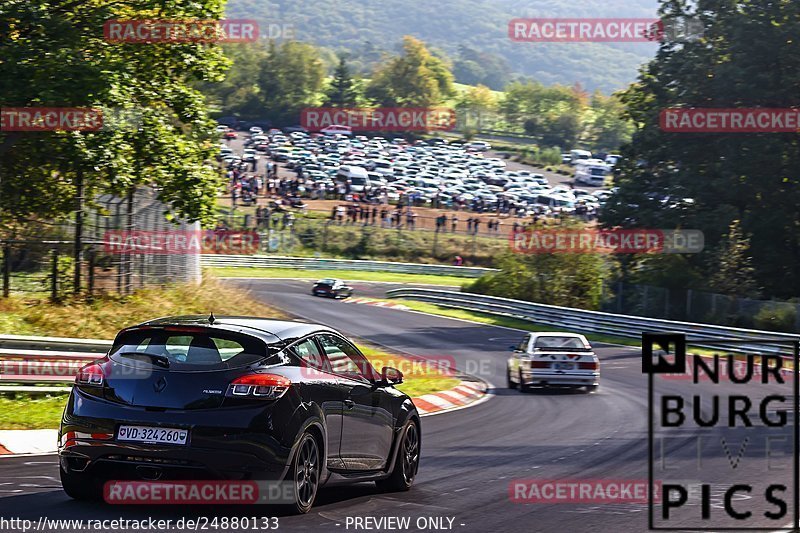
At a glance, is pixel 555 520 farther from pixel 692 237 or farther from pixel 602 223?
pixel 602 223

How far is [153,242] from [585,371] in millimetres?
10840

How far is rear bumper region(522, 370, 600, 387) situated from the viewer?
23.4m

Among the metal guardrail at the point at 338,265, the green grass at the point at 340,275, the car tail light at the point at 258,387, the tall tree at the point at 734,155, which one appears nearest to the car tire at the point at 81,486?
the car tail light at the point at 258,387

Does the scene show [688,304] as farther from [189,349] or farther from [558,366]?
[189,349]

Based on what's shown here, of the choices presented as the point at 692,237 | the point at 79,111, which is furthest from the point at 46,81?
the point at 692,237

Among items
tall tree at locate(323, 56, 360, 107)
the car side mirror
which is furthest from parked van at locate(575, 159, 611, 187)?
the car side mirror

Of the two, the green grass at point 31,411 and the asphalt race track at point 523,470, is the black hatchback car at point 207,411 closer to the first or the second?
the asphalt race track at point 523,470

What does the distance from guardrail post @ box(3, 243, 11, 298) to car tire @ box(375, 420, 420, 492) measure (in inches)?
563

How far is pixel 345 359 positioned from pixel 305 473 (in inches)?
55.5

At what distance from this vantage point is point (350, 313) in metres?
45.8

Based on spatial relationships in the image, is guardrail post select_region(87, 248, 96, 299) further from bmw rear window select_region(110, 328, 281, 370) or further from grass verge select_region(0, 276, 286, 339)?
bmw rear window select_region(110, 328, 281, 370)

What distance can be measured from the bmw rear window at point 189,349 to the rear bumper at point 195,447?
376mm

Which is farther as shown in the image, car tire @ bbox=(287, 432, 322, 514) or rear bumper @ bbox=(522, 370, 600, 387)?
rear bumper @ bbox=(522, 370, 600, 387)

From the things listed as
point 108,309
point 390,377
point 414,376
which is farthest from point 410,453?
point 414,376
